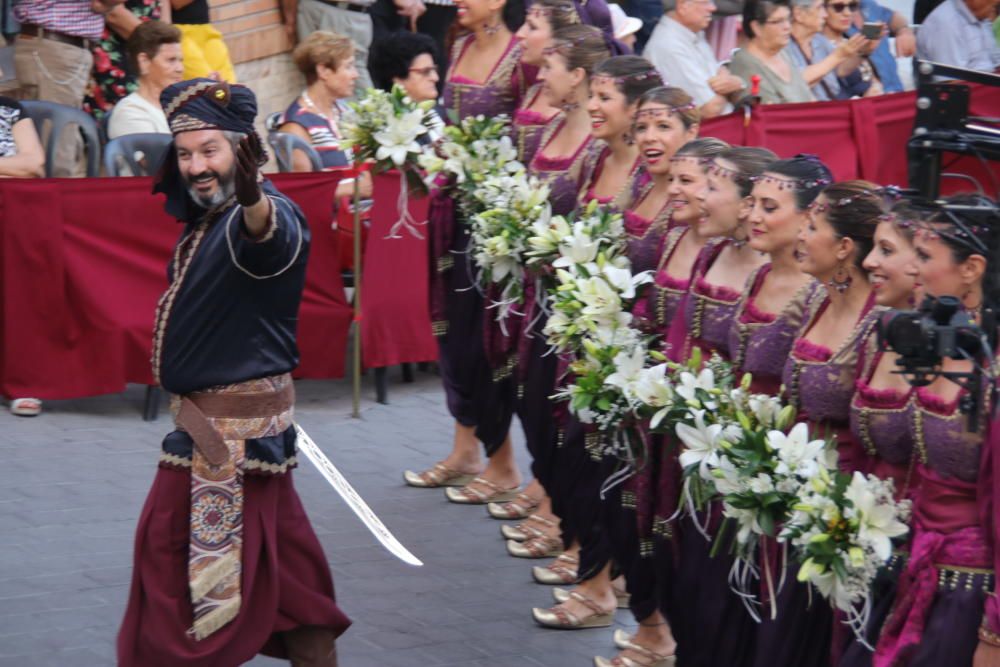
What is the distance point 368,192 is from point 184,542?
4396 mm

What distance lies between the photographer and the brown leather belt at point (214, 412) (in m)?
5.39

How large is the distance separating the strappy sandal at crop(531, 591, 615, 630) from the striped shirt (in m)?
5.26

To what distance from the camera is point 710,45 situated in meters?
12.4

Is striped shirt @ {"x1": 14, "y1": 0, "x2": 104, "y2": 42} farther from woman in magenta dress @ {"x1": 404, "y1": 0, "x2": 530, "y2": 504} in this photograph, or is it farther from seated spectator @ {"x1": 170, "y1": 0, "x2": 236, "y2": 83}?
woman in magenta dress @ {"x1": 404, "y1": 0, "x2": 530, "y2": 504}

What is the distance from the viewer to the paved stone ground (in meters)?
6.54

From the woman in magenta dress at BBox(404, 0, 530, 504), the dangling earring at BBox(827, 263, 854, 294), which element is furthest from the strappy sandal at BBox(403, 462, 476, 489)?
the dangling earring at BBox(827, 263, 854, 294)

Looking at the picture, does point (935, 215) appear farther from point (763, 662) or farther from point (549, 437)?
point (549, 437)

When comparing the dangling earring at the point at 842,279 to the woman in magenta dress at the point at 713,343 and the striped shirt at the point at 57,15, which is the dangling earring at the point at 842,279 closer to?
the woman in magenta dress at the point at 713,343

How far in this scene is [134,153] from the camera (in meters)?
9.66

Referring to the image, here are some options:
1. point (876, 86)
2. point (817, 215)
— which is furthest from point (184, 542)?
point (876, 86)

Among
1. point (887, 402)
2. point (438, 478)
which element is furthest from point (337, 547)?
point (887, 402)

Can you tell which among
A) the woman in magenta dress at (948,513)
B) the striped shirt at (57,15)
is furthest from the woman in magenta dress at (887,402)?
the striped shirt at (57,15)

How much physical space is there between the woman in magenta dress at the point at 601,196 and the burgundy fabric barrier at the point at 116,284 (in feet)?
8.47

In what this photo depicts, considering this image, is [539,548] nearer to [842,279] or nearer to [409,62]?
[842,279]
